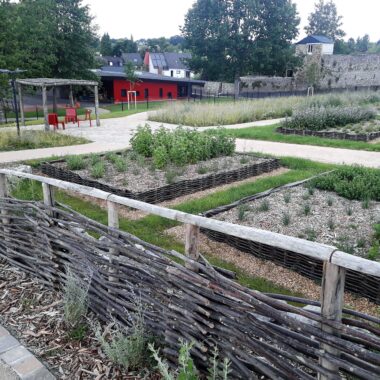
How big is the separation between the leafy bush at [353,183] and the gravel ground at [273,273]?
2383mm

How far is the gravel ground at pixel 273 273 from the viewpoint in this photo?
3.80m

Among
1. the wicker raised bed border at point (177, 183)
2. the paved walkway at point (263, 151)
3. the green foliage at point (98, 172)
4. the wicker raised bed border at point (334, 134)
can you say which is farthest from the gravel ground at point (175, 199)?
the wicker raised bed border at point (334, 134)

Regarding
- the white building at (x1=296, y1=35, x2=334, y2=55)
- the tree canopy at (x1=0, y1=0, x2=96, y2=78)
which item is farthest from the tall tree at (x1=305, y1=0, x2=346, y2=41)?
the tree canopy at (x1=0, y1=0, x2=96, y2=78)

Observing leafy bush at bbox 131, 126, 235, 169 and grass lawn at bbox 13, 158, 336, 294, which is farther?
leafy bush at bbox 131, 126, 235, 169

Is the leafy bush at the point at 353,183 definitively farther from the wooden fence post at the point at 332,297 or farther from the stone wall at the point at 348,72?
the stone wall at the point at 348,72

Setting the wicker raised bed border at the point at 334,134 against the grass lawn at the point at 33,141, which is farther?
the wicker raised bed border at the point at 334,134

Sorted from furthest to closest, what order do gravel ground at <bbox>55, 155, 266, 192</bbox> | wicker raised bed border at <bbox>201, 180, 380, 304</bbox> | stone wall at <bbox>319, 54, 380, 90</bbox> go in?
1. stone wall at <bbox>319, 54, 380, 90</bbox>
2. gravel ground at <bbox>55, 155, 266, 192</bbox>
3. wicker raised bed border at <bbox>201, 180, 380, 304</bbox>

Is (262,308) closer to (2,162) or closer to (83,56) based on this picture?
(2,162)

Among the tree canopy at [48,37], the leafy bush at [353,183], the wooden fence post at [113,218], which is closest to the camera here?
the wooden fence post at [113,218]

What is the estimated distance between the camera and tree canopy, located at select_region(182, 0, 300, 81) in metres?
40.6

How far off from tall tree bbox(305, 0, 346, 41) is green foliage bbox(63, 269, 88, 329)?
281 feet

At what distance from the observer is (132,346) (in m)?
2.67

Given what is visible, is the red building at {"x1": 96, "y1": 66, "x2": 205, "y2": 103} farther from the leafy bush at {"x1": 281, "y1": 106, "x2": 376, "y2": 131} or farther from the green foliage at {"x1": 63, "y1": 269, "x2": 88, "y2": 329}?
the green foliage at {"x1": 63, "y1": 269, "x2": 88, "y2": 329}

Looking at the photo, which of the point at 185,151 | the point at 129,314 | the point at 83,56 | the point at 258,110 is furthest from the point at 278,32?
the point at 129,314
